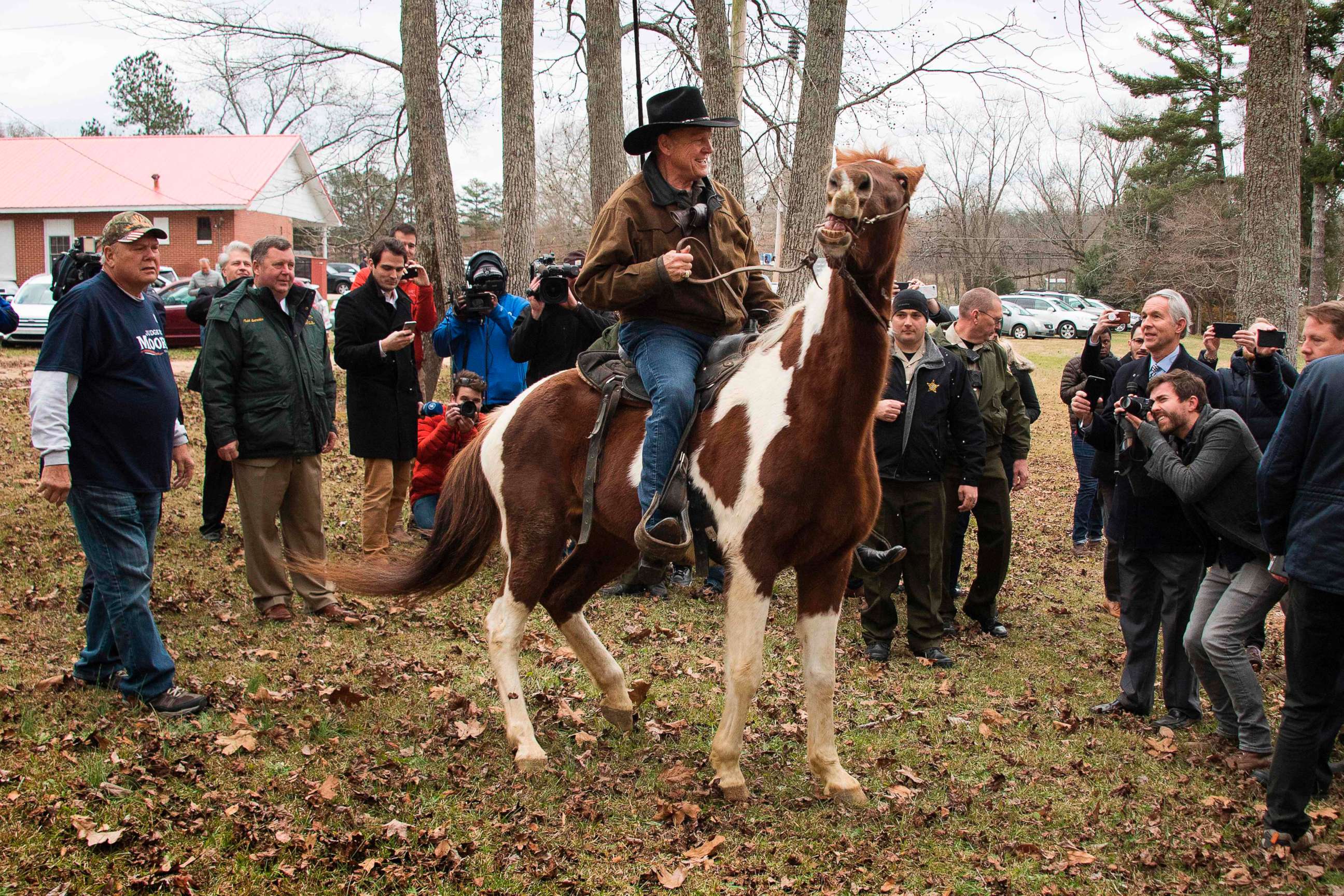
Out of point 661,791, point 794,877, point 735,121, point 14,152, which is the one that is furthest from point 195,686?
point 14,152

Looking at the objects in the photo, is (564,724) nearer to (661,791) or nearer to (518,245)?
(661,791)

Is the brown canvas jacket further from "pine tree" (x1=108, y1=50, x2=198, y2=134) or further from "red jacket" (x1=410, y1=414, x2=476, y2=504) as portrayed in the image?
"pine tree" (x1=108, y1=50, x2=198, y2=134)

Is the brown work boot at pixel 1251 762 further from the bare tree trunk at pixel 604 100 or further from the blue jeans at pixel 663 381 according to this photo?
the bare tree trunk at pixel 604 100

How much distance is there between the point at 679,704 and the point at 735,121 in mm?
3306

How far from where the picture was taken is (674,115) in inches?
190

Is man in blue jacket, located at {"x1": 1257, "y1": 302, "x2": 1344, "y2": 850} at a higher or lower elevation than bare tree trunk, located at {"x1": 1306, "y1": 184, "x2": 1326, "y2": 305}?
lower

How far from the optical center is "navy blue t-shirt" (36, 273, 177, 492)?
4879 mm

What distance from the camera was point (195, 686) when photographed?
539 centimetres

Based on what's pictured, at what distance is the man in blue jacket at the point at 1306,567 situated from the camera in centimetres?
412

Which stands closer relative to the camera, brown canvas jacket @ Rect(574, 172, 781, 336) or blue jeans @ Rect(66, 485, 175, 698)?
brown canvas jacket @ Rect(574, 172, 781, 336)

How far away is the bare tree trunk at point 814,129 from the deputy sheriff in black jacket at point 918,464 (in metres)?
3.73

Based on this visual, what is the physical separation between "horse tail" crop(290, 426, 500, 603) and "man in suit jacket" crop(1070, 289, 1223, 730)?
3711mm

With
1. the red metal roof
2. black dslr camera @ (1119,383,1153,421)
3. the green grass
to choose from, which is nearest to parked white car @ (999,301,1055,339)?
the red metal roof

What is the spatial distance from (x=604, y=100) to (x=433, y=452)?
5772 millimetres
